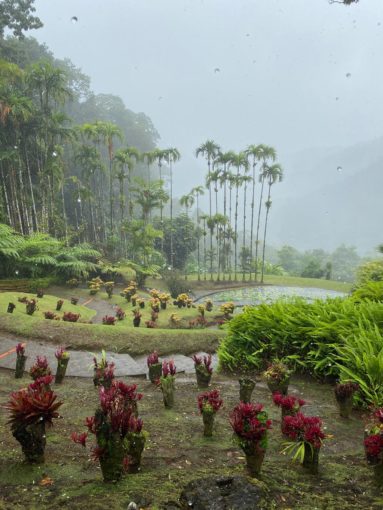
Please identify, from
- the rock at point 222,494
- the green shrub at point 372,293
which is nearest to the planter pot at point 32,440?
the rock at point 222,494

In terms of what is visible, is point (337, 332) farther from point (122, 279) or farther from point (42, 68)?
point (42, 68)

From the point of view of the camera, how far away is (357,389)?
4.29 metres

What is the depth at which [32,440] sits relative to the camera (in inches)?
109

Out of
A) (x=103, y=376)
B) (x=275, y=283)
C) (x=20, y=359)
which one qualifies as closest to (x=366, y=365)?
(x=103, y=376)

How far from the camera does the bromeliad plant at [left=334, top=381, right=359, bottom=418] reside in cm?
414

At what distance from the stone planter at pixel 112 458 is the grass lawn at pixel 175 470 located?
0.19 feet

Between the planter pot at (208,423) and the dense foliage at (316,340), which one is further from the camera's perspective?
the dense foliage at (316,340)

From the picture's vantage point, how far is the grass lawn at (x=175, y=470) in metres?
2.35

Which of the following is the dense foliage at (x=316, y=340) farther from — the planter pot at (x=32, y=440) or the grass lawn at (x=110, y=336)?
the planter pot at (x=32, y=440)

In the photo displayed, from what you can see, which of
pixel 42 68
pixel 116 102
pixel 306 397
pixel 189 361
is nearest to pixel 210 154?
pixel 42 68

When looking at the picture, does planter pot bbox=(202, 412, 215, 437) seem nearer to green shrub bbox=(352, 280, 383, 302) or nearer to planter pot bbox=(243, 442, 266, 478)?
planter pot bbox=(243, 442, 266, 478)

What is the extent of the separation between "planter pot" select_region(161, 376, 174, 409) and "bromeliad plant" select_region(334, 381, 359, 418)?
189 cm

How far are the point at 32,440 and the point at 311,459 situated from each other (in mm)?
2099

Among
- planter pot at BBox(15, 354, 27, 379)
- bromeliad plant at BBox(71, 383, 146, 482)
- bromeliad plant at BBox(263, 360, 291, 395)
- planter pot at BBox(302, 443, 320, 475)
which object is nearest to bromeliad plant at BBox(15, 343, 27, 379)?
planter pot at BBox(15, 354, 27, 379)
